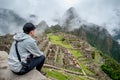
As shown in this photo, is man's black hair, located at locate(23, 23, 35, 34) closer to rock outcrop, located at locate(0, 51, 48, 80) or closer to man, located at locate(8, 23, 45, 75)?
man, located at locate(8, 23, 45, 75)

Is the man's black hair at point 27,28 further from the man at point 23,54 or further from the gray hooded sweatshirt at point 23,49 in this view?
the gray hooded sweatshirt at point 23,49

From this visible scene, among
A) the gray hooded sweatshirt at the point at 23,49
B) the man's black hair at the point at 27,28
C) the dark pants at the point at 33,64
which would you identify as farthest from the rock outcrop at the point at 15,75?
the man's black hair at the point at 27,28

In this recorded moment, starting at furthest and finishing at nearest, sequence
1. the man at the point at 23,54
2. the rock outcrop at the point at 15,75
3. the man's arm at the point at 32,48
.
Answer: the rock outcrop at the point at 15,75 < the man's arm at the point at 32,48 < the man at the point at 23,54

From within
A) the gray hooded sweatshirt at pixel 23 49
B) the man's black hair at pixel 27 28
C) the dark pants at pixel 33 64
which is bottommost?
the dark pants at pixel 33 64

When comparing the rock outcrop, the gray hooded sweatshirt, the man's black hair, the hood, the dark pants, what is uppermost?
the man's black hair

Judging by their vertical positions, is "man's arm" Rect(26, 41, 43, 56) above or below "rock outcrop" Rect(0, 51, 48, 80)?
above

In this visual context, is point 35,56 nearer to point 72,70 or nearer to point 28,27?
point 28,27

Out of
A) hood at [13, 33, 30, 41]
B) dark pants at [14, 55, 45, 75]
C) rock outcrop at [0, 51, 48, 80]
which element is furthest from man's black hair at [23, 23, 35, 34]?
rock outcrop at [0, 51, 48, 80]

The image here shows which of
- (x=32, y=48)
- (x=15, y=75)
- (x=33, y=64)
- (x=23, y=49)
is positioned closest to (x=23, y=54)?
(x=23, y=49)

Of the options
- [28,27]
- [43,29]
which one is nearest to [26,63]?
[28,27]

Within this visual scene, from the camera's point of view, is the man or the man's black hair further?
the man's black hair

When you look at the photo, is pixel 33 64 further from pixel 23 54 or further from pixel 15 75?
pixel 15 75

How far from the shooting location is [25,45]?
12.4 m

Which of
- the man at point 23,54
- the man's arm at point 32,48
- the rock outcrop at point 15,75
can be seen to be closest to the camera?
the man at point 23,54
